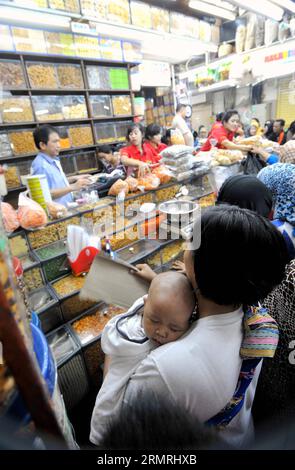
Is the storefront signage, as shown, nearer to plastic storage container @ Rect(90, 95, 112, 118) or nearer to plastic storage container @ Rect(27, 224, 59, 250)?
plastic storage container @ Rect(90, 95, 112, 118)

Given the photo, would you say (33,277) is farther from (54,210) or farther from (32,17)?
(32,17)

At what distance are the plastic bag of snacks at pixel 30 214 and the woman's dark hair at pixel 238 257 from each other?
1.25 metres

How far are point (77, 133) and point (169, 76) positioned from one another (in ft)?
13.7

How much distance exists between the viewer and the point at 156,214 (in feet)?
6.87

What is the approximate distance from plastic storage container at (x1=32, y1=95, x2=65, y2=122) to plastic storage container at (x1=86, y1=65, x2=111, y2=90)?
0.70 metres

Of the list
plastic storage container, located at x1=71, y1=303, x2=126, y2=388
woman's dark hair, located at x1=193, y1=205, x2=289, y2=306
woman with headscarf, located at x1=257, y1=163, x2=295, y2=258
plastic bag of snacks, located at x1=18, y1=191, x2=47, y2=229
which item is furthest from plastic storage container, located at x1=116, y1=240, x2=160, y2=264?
woman's dark hair, located at x1=193, y1=205, x2=289, y2=306

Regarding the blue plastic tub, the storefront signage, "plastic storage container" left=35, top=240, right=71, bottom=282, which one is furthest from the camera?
the storefront signage

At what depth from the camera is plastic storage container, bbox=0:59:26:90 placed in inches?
135

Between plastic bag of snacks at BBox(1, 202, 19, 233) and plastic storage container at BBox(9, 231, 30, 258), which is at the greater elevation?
plastic bag of snacks at BBox(1, 202, 19, 233)

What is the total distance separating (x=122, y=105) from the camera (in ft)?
16.3

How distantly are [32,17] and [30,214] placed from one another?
371 cm

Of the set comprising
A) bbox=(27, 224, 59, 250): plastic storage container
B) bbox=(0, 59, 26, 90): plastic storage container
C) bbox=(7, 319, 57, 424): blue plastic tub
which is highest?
bbox=(0, 59, 26, 90): plastic storage container

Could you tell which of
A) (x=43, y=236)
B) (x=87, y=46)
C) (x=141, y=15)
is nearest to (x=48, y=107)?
(x=87, y=46)
